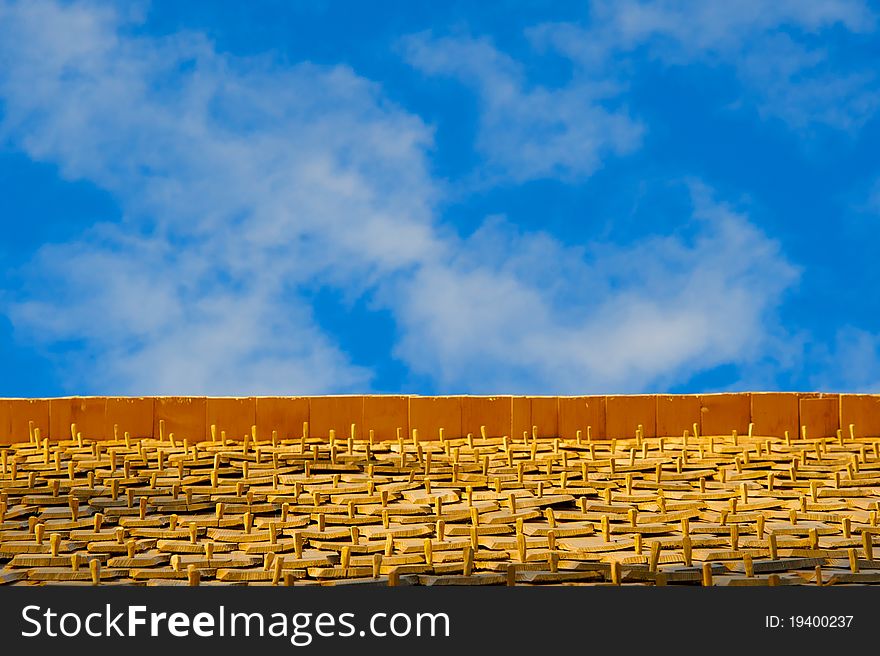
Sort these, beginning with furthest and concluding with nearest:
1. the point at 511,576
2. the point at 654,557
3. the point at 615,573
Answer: the point at 654,557 < the point at 615,573 < the point at 511,576

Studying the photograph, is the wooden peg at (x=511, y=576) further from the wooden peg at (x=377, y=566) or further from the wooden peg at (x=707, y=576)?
the wooden peg at (x=707, y=576)

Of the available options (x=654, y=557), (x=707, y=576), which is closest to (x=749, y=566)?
(x=707, y=576)

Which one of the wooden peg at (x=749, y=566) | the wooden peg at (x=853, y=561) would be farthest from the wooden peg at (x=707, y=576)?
the wooden peg at (x=853, y=561)

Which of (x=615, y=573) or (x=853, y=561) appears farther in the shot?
(x=853, y=561)

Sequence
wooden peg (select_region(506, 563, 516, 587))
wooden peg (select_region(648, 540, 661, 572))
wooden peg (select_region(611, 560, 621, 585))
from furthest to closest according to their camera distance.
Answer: wooden peg (select_region(648, 540, 661, 572))
wooden peg (select_region(611, 560, 621, 585))
wooden peg (select_region(506, 563, 516, 587))

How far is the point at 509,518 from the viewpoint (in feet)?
16.0

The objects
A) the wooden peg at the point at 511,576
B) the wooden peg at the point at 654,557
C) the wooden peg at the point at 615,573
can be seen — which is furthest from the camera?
the wooden peg at the point at 654,557

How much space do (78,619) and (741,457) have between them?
4.24 meters

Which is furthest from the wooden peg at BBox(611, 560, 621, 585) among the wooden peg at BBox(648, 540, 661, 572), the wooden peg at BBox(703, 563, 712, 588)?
the wooden peg at BBox(703, 563, 712, 588)

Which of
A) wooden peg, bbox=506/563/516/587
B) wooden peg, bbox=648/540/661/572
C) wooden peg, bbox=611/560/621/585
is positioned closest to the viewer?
wooden peg, bbox=506/563/516/587

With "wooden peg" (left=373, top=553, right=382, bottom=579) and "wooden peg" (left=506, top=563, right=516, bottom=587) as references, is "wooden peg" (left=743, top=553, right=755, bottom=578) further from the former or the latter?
"wooden peg" (left=373, top=553, right=382, bottom=579)

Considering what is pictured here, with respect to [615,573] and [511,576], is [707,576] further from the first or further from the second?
[511,576]

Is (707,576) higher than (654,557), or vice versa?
(654,557)

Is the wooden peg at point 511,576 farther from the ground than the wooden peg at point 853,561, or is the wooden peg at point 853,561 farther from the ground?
the wooden peg at point 853,561
